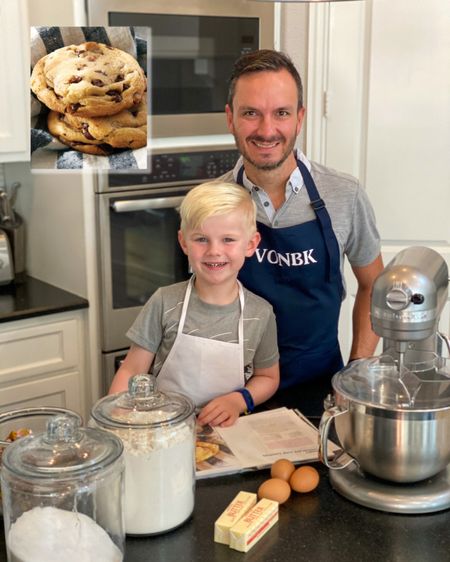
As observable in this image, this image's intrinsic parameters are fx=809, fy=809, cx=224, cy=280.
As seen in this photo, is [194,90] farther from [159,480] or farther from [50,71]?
[159,480]

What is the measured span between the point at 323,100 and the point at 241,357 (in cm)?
134

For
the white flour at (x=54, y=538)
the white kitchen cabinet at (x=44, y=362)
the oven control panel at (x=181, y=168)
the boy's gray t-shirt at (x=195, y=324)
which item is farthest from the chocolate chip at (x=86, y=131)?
the white flour at (x=54, y=538)

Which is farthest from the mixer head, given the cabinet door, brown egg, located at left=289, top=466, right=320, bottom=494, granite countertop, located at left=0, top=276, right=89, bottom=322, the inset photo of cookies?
the cabinet door

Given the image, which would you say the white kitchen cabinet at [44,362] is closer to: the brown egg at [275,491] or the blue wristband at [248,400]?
the blue wristband at [248,400]

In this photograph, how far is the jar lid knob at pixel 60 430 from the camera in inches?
38.8

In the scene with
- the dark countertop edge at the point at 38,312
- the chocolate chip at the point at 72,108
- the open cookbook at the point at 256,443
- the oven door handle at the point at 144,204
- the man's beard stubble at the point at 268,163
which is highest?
the chocolate chip at the point at 72,108

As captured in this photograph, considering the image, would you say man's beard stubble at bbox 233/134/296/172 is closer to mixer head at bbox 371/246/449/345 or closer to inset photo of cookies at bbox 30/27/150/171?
inset photo of cookies at bbox 30/27/150/171

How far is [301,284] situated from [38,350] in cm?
107

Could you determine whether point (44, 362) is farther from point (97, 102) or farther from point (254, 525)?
point (254, 525)

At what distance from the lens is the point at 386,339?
122cm

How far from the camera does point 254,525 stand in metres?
1.10

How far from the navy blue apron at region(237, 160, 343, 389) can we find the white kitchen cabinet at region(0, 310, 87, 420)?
94 cm

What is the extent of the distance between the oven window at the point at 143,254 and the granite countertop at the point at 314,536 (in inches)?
52.9

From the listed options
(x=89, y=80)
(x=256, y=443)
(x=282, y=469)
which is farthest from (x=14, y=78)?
(x=282, y=469)
